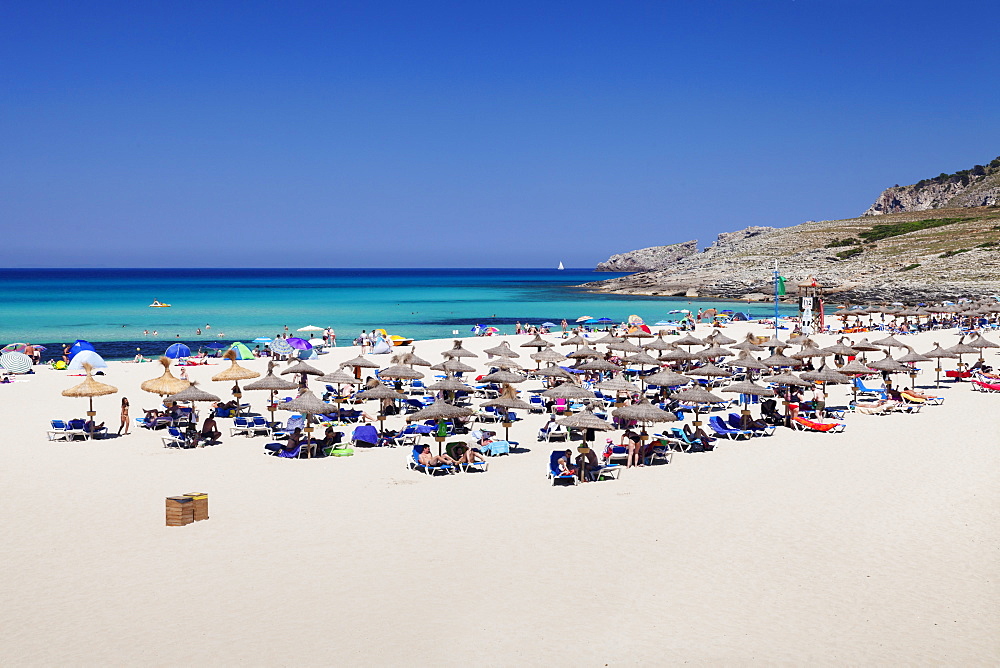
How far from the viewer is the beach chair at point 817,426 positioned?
59.6 ft

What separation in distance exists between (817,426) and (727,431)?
220cm

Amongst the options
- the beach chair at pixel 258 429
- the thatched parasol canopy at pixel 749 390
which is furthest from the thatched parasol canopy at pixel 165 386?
the thatched parasol canopy at pixel 749 390

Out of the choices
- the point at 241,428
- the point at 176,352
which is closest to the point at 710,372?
the point at 241,428

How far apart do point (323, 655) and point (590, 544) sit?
13.6 ft

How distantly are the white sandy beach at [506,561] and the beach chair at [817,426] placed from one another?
1853 mm

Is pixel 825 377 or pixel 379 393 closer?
pixel 379 393

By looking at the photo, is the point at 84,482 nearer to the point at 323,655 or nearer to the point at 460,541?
the point at 460,541

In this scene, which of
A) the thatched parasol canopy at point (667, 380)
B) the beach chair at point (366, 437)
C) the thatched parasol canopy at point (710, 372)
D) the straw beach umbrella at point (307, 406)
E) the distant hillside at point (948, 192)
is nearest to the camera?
the straw beach umbrella at point (307, 406)

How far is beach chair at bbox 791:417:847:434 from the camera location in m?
18.2

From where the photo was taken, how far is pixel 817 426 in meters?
18.2

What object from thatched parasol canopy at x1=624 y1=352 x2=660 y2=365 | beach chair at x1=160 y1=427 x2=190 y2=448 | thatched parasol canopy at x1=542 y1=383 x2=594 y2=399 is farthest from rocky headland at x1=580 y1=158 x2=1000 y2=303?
beach chair at x1=160 y1=427 x2=190 y2=448

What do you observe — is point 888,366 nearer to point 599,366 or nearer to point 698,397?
point 698,397

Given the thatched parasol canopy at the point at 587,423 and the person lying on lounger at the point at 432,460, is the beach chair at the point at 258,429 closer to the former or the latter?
the person lying on lounger at the point at 432,460

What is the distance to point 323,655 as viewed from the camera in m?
7.74
